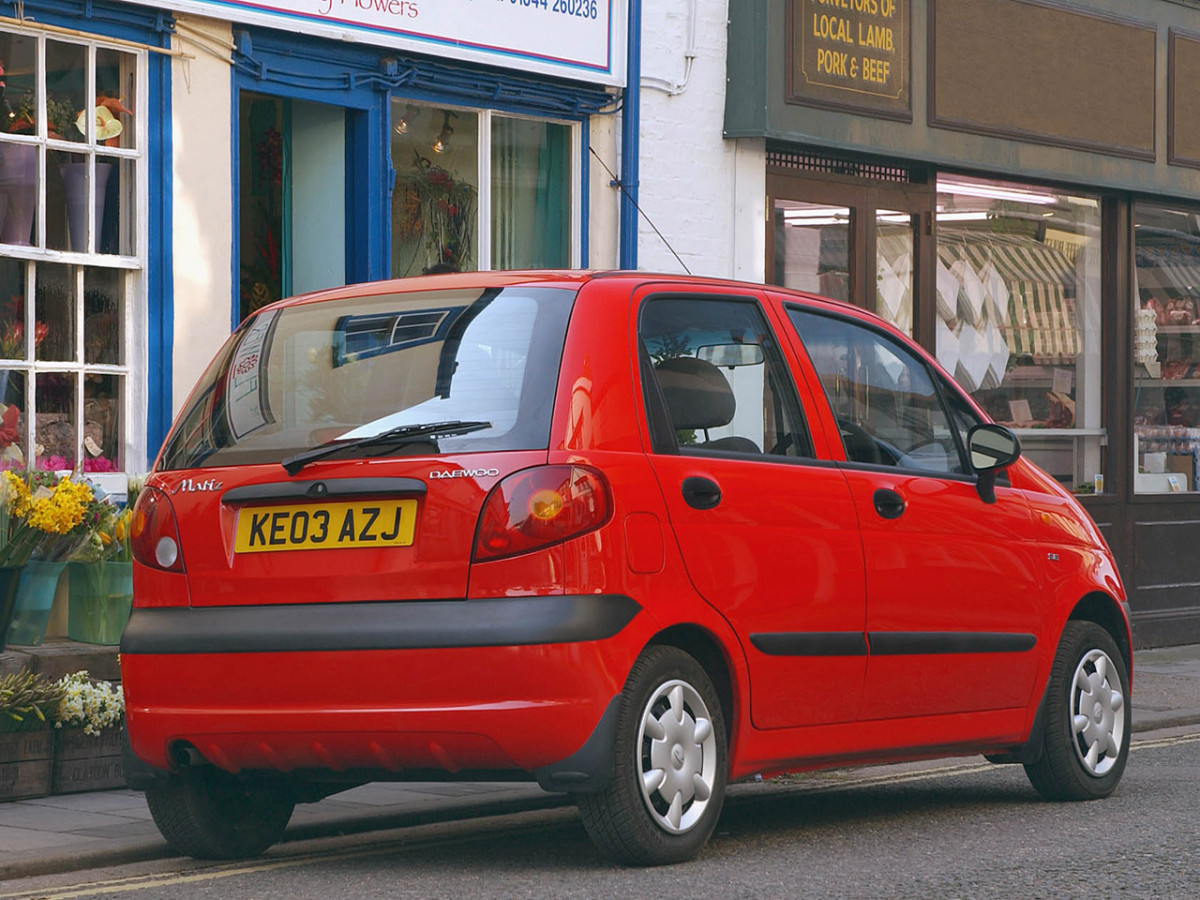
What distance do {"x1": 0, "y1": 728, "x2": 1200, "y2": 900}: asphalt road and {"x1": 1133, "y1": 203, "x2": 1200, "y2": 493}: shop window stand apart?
9032 mm

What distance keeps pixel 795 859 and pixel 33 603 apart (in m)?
3.79

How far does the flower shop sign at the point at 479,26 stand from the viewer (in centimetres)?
1077

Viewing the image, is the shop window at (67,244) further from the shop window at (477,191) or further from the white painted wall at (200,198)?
the shop window at (477,191)

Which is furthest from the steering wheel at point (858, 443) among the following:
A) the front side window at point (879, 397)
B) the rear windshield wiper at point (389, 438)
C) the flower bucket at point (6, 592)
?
the flower bucket at point (6, 592)

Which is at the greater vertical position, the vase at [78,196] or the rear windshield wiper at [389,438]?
the vase at [78,196]

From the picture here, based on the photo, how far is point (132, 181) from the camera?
402 inches

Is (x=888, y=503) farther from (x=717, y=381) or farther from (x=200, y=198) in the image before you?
(x=200, y=198)

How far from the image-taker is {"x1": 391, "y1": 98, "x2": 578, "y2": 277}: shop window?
12.0 meters

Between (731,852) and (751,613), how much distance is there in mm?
798

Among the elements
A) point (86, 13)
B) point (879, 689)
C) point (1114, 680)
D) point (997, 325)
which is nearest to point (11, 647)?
point (86, 13)

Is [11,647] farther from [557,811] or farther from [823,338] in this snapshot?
[823,338]

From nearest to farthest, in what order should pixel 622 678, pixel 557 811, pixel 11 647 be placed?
pixel 622 678, pixel 557 811, pixel 11 647

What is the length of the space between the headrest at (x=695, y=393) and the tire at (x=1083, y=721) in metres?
2.13

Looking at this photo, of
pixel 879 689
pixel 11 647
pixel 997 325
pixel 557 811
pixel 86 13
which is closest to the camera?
pixel 879 689
